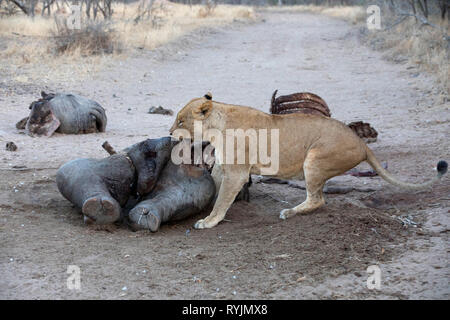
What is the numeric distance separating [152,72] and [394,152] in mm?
8672

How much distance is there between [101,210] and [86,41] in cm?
1106

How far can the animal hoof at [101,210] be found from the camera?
14.2 feet

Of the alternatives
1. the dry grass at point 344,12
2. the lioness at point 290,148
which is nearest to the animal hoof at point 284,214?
the lioness at point 290,148

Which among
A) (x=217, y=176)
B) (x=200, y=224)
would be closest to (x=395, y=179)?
(x=217, y=176)

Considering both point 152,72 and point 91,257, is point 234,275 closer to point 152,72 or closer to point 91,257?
point 91,257

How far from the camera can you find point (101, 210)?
436cm

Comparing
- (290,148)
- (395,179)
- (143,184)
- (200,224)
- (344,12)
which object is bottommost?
(200,224)

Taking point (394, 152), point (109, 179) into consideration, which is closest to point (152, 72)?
point (394, 152)

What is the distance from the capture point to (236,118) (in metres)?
4.75

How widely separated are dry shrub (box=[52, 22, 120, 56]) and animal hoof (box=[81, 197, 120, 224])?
1040 centimetres

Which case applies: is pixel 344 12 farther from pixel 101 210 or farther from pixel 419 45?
pixel 101 210

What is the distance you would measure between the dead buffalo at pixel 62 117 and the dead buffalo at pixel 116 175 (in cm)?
303

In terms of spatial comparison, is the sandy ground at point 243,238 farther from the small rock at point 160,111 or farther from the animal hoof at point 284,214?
the small rock at point 160,111
